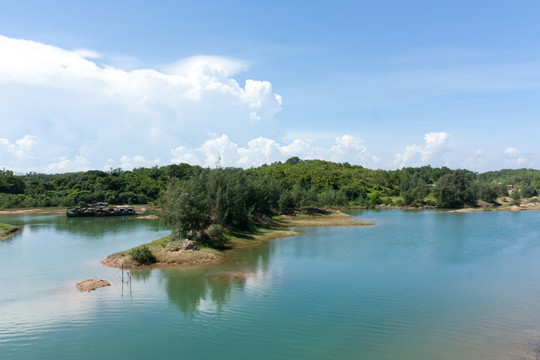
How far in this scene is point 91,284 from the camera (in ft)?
95.7

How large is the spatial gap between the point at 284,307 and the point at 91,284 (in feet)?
52.4

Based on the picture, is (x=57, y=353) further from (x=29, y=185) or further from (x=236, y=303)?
(x=29, y=185)

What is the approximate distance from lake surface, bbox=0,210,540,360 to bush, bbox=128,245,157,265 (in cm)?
278

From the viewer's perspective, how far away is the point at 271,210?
282 feet

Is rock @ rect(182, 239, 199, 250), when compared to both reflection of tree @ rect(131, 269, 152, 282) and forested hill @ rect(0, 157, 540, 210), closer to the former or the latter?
reflection of tree @ rect(131, 269, 152, 282)

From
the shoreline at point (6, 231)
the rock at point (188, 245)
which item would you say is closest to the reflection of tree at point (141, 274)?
the rock at point (188, 245)

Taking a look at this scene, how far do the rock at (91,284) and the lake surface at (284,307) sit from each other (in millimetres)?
628

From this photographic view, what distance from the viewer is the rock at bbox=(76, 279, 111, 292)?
28.4 metres

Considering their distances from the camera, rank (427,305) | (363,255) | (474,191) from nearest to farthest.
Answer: (427,305) → (363,255) → (474,191)

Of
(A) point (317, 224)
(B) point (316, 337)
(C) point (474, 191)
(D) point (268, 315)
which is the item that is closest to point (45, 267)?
(D) point (268, 315)

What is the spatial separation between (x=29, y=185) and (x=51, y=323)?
135910mm

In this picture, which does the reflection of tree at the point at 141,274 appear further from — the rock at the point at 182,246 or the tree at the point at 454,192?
the tree at the point at 454,192

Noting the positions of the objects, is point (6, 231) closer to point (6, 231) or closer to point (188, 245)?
point (6, 231)

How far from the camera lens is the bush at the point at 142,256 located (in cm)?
3716
